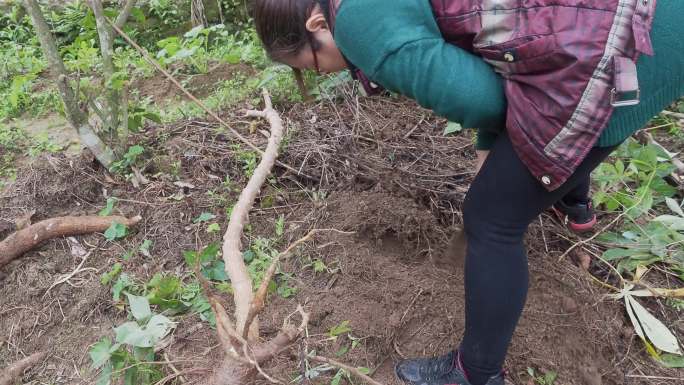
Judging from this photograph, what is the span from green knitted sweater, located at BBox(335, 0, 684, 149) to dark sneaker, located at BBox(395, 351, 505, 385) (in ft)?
2.24

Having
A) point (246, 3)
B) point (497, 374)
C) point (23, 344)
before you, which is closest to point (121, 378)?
point (23, 344)

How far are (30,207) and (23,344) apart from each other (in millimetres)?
711

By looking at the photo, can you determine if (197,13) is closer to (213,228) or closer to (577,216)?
(213,228)

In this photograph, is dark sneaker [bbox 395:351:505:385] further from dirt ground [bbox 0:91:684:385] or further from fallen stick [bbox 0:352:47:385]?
fallen stick [bbox 0:352:47:385]

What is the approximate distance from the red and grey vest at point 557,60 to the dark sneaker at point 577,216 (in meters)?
0.88

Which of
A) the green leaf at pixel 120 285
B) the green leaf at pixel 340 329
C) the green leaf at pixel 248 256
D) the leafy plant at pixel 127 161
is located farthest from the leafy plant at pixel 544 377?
the leafy plant at pixel 127 161

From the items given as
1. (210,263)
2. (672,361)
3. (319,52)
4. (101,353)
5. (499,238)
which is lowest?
(672,361)

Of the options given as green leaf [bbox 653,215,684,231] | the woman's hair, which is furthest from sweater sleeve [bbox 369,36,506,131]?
green leaf [bbox 653,215,684,231]

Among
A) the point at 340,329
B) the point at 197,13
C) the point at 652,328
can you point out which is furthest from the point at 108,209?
the point at 197,13

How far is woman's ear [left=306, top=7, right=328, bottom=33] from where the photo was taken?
44.4 inches

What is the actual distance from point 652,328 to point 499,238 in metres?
0.78

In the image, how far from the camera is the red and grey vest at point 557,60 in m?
0.91

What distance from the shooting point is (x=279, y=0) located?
1.16 m

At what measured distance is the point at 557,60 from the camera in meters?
0.92
